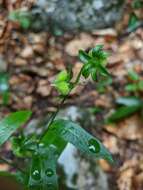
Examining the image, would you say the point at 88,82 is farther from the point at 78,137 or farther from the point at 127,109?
the point at 78,137

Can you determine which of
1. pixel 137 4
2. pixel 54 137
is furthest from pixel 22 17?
pixel 54 137

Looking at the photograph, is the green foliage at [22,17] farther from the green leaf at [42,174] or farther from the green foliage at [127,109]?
the green leaf at [42,174]

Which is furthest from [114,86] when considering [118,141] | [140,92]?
[118,141]

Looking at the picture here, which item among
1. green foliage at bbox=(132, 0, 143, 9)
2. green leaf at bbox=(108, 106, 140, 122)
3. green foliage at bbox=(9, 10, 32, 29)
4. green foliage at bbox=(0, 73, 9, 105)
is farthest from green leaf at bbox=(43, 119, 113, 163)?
green foliage at bbox=(132, 0, 143, 9)

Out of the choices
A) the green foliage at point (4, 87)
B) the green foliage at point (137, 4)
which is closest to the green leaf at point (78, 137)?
the green foliage at point (4, 87)

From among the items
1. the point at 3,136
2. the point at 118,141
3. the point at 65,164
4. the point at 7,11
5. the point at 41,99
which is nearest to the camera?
the point at 3,136

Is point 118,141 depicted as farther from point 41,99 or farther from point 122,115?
point 41,99
